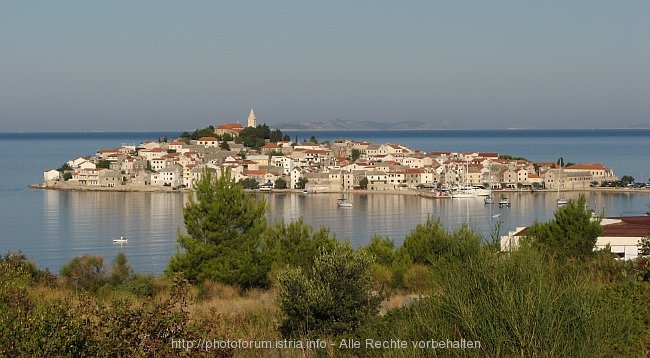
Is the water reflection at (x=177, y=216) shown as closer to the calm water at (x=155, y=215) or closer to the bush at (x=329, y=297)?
the calm water at (x=155, y=215)

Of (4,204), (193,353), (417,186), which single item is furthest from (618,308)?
(417,186)

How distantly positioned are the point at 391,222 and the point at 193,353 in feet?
83.0

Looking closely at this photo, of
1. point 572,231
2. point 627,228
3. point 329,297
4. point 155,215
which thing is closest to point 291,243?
point 572,231

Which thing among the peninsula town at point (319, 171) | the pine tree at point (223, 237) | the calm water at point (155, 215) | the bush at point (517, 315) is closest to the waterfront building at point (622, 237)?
the pine tree at point (223, 237)

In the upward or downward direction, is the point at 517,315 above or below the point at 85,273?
above

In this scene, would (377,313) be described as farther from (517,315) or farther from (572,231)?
(572,231)

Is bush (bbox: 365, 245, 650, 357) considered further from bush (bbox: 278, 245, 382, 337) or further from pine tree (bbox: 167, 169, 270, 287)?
pine tree (bbox: 167, 169, 270, 287)

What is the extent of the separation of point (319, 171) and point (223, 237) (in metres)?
36.7

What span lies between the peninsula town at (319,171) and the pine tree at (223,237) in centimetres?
3090

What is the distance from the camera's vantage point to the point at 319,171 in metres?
44.7

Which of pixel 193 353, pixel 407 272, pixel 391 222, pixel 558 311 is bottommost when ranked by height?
pixel 391 222

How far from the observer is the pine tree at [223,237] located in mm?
7634

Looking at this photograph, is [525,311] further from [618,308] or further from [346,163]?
[346,163]

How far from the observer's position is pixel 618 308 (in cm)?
252
